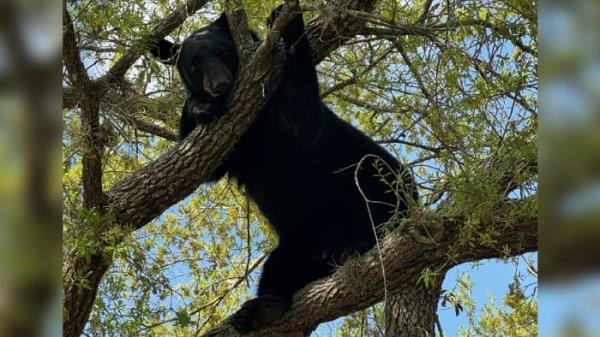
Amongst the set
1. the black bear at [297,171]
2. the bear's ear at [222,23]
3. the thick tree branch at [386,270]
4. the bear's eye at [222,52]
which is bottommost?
the thick tree branch at [386,270]

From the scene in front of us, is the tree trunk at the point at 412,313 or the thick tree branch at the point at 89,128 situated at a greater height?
the thick tree branch at the point at 89,128

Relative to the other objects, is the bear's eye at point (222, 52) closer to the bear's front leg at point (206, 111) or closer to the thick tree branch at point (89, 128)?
the bear's front leg at point (206, 111)

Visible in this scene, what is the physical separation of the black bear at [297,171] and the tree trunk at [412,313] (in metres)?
0.66

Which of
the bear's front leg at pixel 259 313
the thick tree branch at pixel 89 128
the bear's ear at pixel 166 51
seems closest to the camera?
the thick tree branch at pixel 89 128

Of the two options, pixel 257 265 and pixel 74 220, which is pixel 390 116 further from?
pixel 74 220

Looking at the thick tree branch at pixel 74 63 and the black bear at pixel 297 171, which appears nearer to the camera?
the thick tree branch at pixel 74 63

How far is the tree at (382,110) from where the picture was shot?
12.8ft

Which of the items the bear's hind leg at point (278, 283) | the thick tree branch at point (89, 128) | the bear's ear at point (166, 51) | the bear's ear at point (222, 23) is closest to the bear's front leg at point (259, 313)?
the bear's hind leg at point (278, 283)

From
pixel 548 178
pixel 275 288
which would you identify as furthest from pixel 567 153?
pixel 275 288

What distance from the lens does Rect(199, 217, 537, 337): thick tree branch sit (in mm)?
3961

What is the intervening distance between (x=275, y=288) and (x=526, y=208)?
2.23 m

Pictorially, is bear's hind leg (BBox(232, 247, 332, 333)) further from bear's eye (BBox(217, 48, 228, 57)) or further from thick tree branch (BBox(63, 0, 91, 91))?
thick tree branch (BBox(63, 0, 91, 91))

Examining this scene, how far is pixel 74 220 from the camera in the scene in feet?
14.5

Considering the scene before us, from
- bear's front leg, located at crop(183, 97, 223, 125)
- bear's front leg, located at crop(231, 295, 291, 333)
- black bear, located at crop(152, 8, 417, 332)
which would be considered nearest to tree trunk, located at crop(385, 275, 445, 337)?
black bear, located at crop(152, 8, 417, 332)
